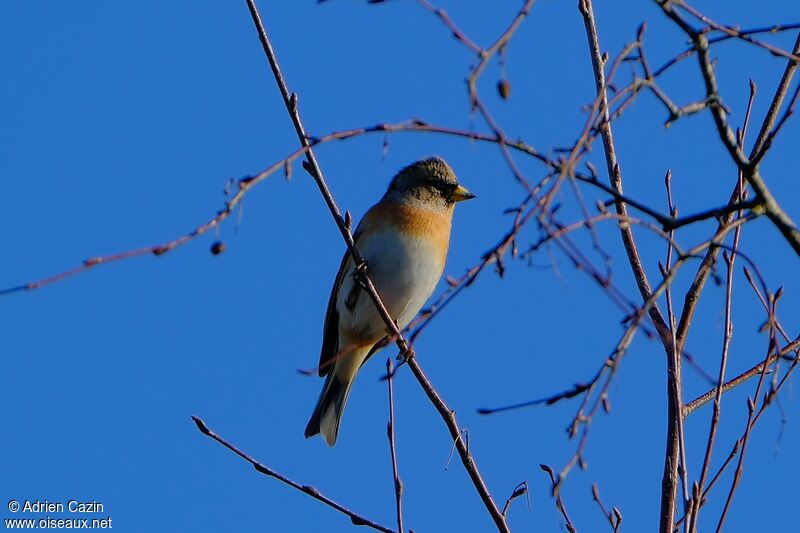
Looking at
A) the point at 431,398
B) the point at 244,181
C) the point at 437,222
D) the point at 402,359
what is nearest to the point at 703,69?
the point at 244,181

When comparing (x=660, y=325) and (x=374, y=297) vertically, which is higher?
(x=374, y=297)

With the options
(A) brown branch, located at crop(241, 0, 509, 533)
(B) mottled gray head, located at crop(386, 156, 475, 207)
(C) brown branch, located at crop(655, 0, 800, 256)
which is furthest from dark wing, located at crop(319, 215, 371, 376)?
(C) brown branch, located at crop(655, 0, 800, 256)

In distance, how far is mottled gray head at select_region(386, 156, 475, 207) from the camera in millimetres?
7102

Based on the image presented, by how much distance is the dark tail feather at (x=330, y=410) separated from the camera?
696 cm

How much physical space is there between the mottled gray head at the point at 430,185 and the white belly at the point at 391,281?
0.48m

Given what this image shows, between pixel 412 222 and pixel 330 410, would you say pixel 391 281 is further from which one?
Result: pixel 330 410

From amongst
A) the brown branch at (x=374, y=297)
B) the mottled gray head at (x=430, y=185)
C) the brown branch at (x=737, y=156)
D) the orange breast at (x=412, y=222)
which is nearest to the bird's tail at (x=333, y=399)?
the orange breast at (x=412, y=222)

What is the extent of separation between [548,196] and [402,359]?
1.44m

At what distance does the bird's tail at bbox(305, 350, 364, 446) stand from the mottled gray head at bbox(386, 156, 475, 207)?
3.92ft

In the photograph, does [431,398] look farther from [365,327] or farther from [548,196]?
[365,327]

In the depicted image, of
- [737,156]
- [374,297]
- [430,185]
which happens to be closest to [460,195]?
[430,185]

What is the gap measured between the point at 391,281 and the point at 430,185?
933 mm

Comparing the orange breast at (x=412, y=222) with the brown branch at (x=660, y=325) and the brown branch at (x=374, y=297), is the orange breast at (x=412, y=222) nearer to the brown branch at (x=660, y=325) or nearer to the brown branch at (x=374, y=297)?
the brown branch at (x=374, y=297)

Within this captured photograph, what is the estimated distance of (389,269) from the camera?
6.54 metres
